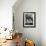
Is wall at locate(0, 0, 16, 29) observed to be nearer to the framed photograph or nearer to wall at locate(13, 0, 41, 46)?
wall at locate(13, 0, 41, 46)

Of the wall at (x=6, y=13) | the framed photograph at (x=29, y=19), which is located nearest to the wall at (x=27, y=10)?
the framed photograph at (x=29, y=19)

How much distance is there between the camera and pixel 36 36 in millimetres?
5398

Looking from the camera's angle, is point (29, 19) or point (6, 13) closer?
point (6, 13)

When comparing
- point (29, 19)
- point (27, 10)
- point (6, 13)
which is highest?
point (27, 10)

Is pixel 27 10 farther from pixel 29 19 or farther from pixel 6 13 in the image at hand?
pixel 6 13

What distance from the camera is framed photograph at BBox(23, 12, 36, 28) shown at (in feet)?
17.3

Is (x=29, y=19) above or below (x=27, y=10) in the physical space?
below

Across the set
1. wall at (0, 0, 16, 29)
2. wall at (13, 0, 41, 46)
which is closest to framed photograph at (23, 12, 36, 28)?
wall at (13, 0, 41, 46)

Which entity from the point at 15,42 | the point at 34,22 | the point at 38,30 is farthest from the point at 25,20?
the point at 15,42

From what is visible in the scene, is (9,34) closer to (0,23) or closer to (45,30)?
(0,23)

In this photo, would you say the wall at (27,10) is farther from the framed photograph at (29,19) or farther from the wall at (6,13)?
the wall at (6,13)

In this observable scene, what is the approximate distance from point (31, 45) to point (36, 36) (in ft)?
3.60

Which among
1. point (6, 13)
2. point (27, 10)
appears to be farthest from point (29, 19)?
point (6, 13)

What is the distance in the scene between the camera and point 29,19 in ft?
17.3
